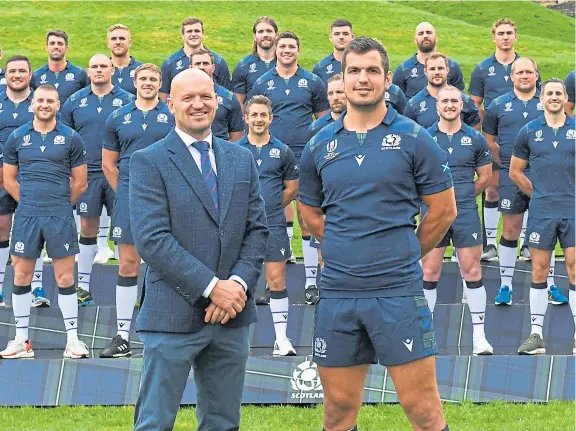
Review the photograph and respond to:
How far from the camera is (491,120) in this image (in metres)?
11.3

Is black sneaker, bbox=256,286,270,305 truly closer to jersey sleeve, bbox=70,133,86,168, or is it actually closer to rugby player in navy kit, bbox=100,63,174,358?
rugby player in navy kit, bbox=100,63,174,358

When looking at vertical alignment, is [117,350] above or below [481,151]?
below

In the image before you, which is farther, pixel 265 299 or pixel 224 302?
pixel 265 299

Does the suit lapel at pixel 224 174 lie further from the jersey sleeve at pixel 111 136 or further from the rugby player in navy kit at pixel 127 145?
the jersey sleeve at pixel 111 136

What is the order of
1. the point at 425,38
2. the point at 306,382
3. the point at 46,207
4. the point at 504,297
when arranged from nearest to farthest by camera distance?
the point at 306,382
the point at 46,207
the point at 504,297
the point at 425,38

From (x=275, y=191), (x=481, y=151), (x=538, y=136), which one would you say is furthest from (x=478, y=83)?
(x=275, y=191)

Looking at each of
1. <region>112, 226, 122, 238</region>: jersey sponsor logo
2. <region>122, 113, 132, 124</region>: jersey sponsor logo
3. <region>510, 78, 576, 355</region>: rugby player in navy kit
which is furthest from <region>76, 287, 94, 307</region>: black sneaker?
<region>510, 78, 576, 355</region>: rugby player in navy kit

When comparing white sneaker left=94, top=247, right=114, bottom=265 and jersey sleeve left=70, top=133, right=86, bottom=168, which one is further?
white sneaker left=94, top=247, right=114, bottom=265

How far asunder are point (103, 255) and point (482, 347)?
4487 millimetres

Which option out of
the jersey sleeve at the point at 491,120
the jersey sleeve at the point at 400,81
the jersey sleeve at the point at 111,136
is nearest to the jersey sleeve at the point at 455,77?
the jersey sleeve at the point at 400,81

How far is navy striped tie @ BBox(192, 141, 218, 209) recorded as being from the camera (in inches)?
223

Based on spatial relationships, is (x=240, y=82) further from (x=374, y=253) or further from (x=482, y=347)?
(x=374, y=253)

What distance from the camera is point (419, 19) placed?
41844mm

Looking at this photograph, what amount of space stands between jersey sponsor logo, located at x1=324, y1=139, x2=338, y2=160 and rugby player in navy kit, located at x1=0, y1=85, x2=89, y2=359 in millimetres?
4493
